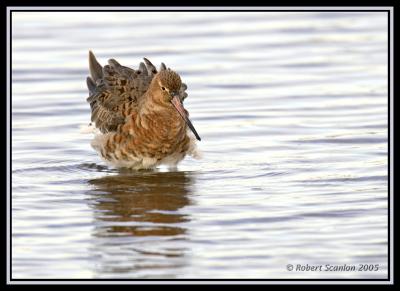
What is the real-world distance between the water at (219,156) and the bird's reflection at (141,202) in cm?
2

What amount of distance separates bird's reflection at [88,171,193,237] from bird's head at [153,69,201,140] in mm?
619

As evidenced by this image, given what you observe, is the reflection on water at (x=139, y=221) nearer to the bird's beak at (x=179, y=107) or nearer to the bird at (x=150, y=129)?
the bird at (x=150, y=129)

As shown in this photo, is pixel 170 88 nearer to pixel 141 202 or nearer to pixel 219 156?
pixel 219 156

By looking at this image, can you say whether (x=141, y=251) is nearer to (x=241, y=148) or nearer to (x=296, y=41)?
(x=241, y=148)

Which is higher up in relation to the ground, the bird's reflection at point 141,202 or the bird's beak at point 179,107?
the bird's beak at point 179,107

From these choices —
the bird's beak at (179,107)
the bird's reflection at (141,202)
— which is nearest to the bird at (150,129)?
the bird's beak at (179,107)

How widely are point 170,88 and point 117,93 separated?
95 cm

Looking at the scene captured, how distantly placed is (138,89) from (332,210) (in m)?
3.11

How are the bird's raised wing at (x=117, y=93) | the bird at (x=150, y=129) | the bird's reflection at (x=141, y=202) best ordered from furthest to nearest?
the bird's raised wing at (x=117, y=93) < the bird at (x=150, y=129) < the bird's reflection at (x=141, y=202)

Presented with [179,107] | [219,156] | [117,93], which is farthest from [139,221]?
[117,93]

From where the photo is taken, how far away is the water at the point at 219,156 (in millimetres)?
8359

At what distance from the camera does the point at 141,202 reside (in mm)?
10078

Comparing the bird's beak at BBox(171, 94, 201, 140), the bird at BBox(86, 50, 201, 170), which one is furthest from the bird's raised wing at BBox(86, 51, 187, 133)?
the bird's beak at BBox(171, 94, 201, 140)

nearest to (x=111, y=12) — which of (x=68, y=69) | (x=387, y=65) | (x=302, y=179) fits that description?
(x=68, y=69)
